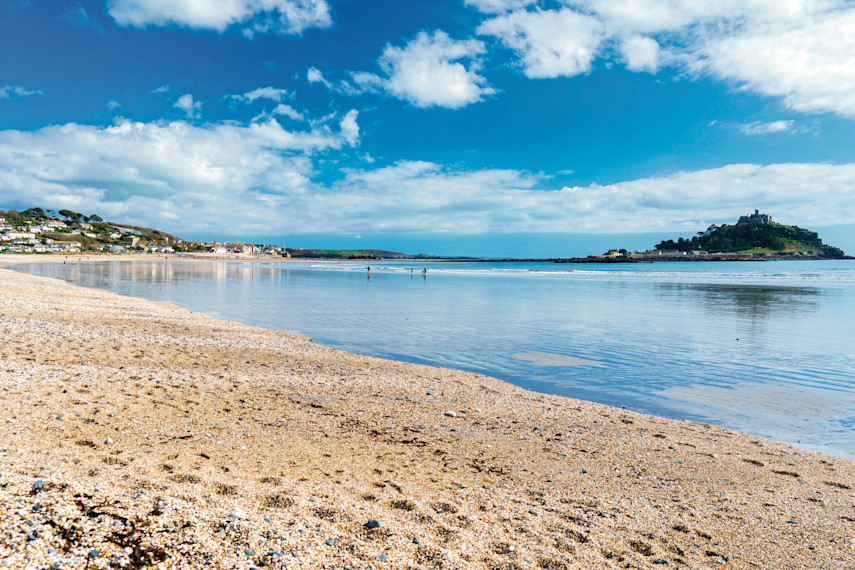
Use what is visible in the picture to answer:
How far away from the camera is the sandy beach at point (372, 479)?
3.55 metres

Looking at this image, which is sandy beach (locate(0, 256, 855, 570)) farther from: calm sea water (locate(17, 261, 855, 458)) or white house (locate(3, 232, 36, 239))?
white house (locate(3, 232, 36, 239))

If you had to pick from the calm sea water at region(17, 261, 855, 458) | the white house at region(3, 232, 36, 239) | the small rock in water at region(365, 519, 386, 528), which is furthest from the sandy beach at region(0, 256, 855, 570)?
the white house at region(3, 232, 36, 239)

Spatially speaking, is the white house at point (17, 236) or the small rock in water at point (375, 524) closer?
the small rock in water at point (375, 524)

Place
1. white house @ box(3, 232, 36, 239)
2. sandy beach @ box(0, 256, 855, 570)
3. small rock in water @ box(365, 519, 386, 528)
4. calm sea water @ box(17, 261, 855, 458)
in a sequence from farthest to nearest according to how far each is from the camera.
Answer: white house @ box(3, 232, 36, 239)
calm sea water @ box(17, 261, 855, 458)
small rock in water @ box(365, 519, 386, 528)
sandy beach @ box(0, 256, 855, 570)

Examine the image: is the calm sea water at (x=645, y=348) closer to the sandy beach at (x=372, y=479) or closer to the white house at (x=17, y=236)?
the sandy beach at (x=372, y=479)

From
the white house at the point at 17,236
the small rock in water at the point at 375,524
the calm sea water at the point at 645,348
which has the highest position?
the white house at the point at 17,236

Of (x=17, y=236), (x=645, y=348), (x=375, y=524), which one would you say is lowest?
(x=645, y=348)

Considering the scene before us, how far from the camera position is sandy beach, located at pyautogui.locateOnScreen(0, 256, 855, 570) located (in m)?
3.55

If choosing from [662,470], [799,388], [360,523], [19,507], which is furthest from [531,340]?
[19,507]

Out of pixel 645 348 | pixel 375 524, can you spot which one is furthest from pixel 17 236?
pixel 375 524

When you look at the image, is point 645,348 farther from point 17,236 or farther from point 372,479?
point 17,236

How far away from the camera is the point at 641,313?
80.6 feet

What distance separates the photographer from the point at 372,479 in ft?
17.3

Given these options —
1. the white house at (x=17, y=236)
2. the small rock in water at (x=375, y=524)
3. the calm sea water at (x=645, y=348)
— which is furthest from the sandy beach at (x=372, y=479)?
the white house at (x=17, y=236)
